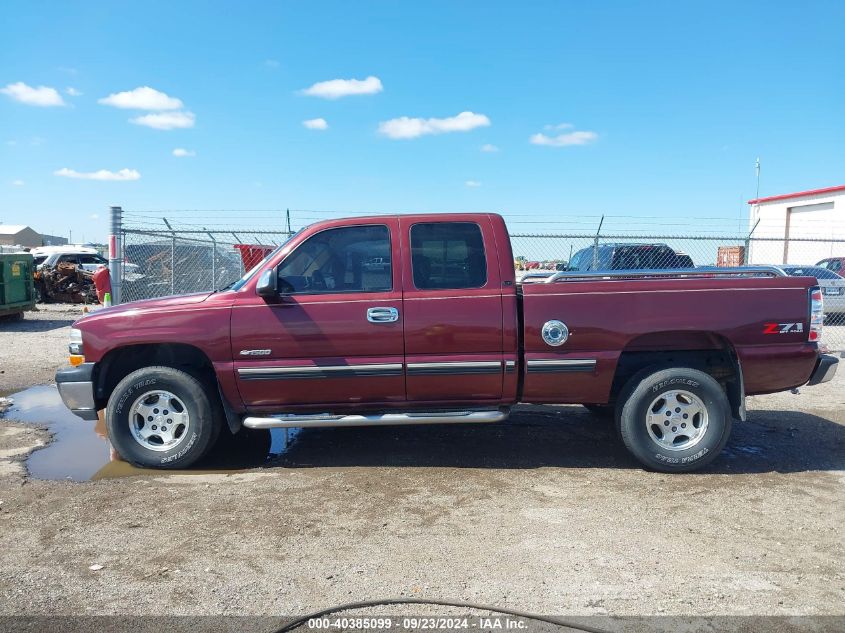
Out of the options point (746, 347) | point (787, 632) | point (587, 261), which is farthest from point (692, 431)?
point (587, 261)

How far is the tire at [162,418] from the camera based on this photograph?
5.19m

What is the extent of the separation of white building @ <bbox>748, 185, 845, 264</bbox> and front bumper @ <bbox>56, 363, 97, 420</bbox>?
82.0 feet

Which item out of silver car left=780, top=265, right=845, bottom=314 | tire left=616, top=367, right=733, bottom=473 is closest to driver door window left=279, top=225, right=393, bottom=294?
tire left=616, top=367, right=733, bottom=473

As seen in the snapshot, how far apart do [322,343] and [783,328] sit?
140 inches

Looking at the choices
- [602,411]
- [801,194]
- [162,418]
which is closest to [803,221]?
[801,194]

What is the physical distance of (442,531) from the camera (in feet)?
13.5

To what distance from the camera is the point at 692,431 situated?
17.2ft

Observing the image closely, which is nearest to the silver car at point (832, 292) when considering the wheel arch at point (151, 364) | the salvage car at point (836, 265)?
the salvage car at point (836, 265)

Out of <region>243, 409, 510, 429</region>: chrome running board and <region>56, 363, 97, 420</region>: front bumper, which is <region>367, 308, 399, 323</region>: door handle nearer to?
<region>243, 409, 510, 429</region>: chrome running board

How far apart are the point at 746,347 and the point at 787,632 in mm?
2619

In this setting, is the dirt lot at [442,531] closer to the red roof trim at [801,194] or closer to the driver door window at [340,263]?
the driver door window at [340,263]

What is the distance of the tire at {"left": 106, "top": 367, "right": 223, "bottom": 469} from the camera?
5.19 meters

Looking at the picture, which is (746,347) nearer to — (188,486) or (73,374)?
(188,486)

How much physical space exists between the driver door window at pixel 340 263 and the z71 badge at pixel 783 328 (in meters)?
2.92
